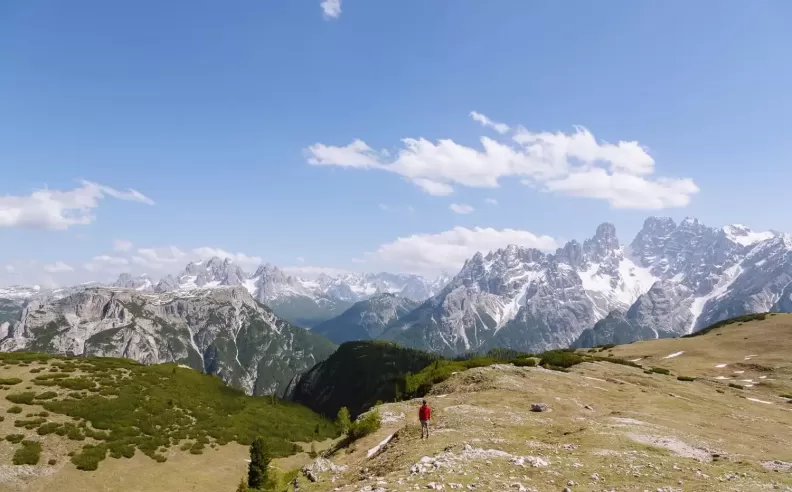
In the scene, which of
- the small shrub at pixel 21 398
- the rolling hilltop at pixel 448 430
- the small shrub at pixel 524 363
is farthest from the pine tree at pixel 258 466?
the small shrub at pixel 524 363

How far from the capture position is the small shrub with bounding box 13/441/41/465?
45.4m

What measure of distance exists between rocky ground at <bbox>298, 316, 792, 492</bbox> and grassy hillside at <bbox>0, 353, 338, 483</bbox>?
32226 mm

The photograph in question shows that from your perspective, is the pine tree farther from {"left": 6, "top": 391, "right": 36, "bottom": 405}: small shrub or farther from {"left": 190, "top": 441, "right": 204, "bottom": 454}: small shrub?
{"left": 6, "top": 391, "right": 36, "bottom": 405}: small shrub

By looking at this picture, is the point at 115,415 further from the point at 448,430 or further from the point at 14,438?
the point at 448,430

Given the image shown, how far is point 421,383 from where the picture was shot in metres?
63.5

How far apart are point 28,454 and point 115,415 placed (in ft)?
40.6

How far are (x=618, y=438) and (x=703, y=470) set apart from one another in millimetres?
6562

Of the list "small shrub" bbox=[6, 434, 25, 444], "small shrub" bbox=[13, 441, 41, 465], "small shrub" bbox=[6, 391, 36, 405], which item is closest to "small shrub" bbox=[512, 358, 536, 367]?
"small shrub" bbox=[13, 441, 41, 465]

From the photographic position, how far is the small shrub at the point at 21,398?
5453 cm

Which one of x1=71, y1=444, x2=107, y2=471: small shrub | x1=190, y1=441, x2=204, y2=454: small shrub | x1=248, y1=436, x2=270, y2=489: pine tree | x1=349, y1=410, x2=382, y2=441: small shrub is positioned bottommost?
x1=190, y1=441, x2=204, y2=454: small shrub

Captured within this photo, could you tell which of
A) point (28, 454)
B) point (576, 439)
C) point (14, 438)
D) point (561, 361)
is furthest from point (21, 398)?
point (561, 361)

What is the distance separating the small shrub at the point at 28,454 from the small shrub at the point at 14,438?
0.78m

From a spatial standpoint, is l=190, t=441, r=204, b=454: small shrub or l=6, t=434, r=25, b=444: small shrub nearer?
l=6, t=434, r=25, b=444: small shrub

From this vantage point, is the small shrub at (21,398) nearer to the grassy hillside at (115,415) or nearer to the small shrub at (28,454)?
the grassy hillside at (115,415)
